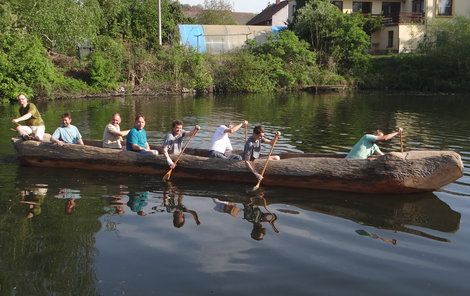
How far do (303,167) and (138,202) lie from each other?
10.4 ft

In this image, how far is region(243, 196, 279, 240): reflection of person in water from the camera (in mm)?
8172

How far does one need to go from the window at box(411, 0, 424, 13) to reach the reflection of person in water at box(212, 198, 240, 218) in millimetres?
43481

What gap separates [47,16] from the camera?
32375 mm

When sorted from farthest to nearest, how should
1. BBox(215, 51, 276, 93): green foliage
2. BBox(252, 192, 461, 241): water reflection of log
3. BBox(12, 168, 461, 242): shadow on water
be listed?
BBox(215, 51, 276, 93): green foliage, BBox(12, 168, 461, 242): shadow on water, BBox(252, 192, 461, 241): water reflection of log

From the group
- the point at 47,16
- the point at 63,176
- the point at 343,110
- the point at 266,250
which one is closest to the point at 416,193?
the point at 266,250

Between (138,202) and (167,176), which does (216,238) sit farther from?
(167,176)

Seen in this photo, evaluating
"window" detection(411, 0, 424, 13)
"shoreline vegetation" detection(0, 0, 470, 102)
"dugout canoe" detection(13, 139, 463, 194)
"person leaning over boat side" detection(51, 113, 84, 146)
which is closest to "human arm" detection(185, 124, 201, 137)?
"dugout canoe" detection(13, 139, 463, 194)

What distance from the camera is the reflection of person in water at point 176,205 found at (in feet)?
29.0

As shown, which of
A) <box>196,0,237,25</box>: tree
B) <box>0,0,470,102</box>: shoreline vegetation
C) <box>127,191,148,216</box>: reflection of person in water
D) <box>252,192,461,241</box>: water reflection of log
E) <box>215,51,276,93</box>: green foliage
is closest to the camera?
<box>252,192,461,241</box>: water reflection of log

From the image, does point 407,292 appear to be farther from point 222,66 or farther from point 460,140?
point 222,66

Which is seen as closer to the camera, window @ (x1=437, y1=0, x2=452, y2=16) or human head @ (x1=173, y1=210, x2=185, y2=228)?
human head @ (x1=173, y1=210, x2=185, y2=228)

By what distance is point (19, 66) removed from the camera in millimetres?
30344

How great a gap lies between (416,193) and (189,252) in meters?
5.00

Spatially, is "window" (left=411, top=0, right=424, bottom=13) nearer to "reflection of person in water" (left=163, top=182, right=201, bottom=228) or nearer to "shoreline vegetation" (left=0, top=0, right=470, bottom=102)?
"shoreline vegetation" (left=0, top=0, right=470, bottom=102)
